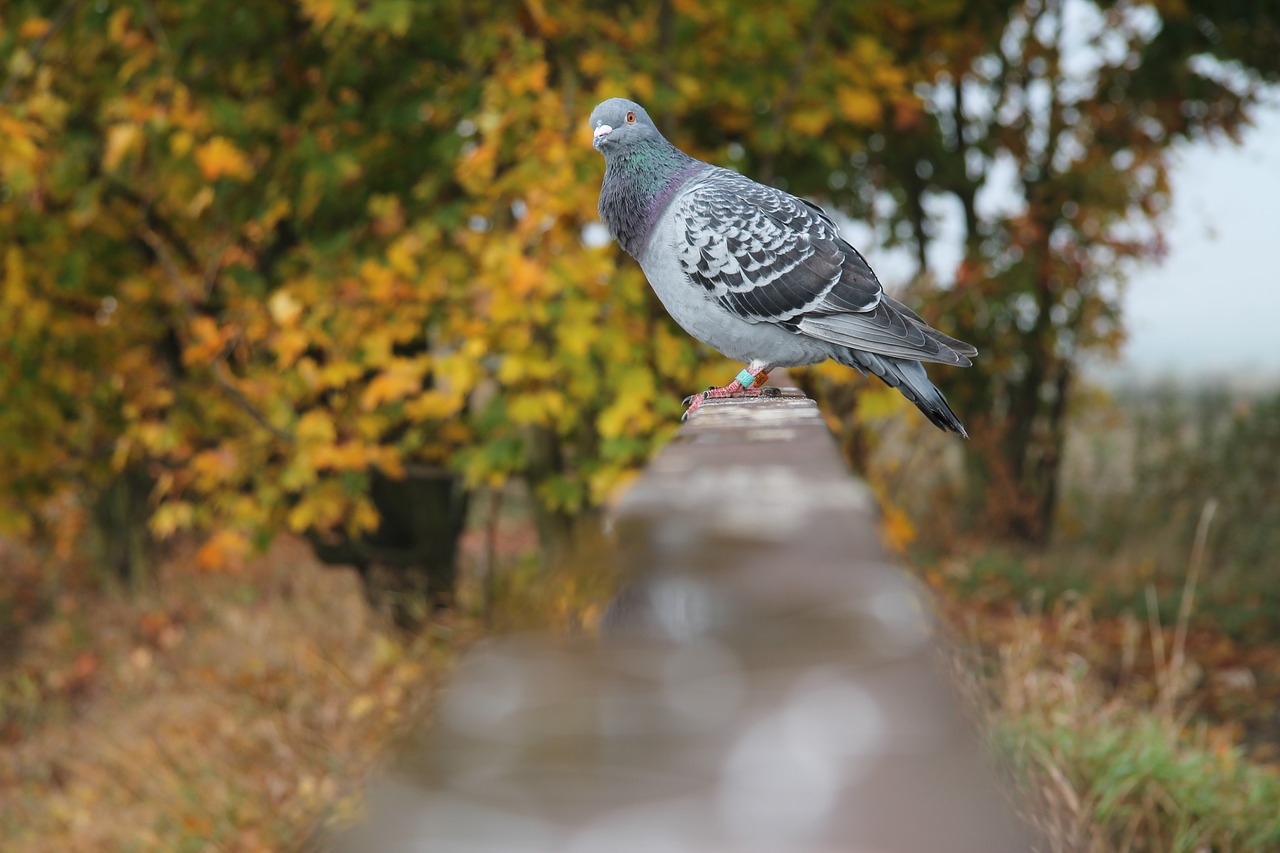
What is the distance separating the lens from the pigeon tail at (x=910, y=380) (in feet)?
6.34

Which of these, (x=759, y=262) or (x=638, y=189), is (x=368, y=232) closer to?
(x=638, y=189)

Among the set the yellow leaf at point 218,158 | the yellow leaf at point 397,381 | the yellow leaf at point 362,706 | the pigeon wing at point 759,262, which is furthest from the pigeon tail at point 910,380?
the yellow leaf at point 362,706

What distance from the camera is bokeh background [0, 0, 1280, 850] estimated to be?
423 centimetres

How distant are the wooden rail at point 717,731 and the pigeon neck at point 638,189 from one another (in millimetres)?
1390

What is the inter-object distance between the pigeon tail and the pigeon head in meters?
0.59

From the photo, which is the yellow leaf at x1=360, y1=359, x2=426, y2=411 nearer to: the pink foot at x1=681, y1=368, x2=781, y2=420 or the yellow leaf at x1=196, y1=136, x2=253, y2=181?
the yellow leaf at x1=196, y1=136, x2=253, y2=181

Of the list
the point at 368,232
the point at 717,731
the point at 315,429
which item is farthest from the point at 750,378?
the point at 368,232

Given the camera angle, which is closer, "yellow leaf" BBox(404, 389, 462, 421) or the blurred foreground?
the blurred foreground

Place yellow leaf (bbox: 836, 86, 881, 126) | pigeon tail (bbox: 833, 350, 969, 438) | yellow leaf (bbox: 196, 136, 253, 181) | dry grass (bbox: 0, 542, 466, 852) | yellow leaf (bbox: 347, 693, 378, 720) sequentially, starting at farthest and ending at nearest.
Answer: yellow leaf (bbox: 347, 693, 378, 720), dry grass (bbox: 0, 542, 466, 852), yellow leaf (bbox: 836, 86, 881, 126), yellow leaf (bbox: 196, 136, 253, 181), pigeon tail (bbox: 833, 350, 969, 438)

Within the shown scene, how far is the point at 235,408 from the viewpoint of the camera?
564cm

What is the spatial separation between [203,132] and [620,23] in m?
1.99

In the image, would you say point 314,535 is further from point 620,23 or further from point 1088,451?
point 1088,451

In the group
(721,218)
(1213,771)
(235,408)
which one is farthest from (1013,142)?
(721,218)

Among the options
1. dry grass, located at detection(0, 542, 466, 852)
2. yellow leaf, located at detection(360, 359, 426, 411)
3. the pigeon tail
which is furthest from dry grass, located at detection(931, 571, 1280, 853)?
yellow leaf, located at detection(360, 359, 426, 411)
